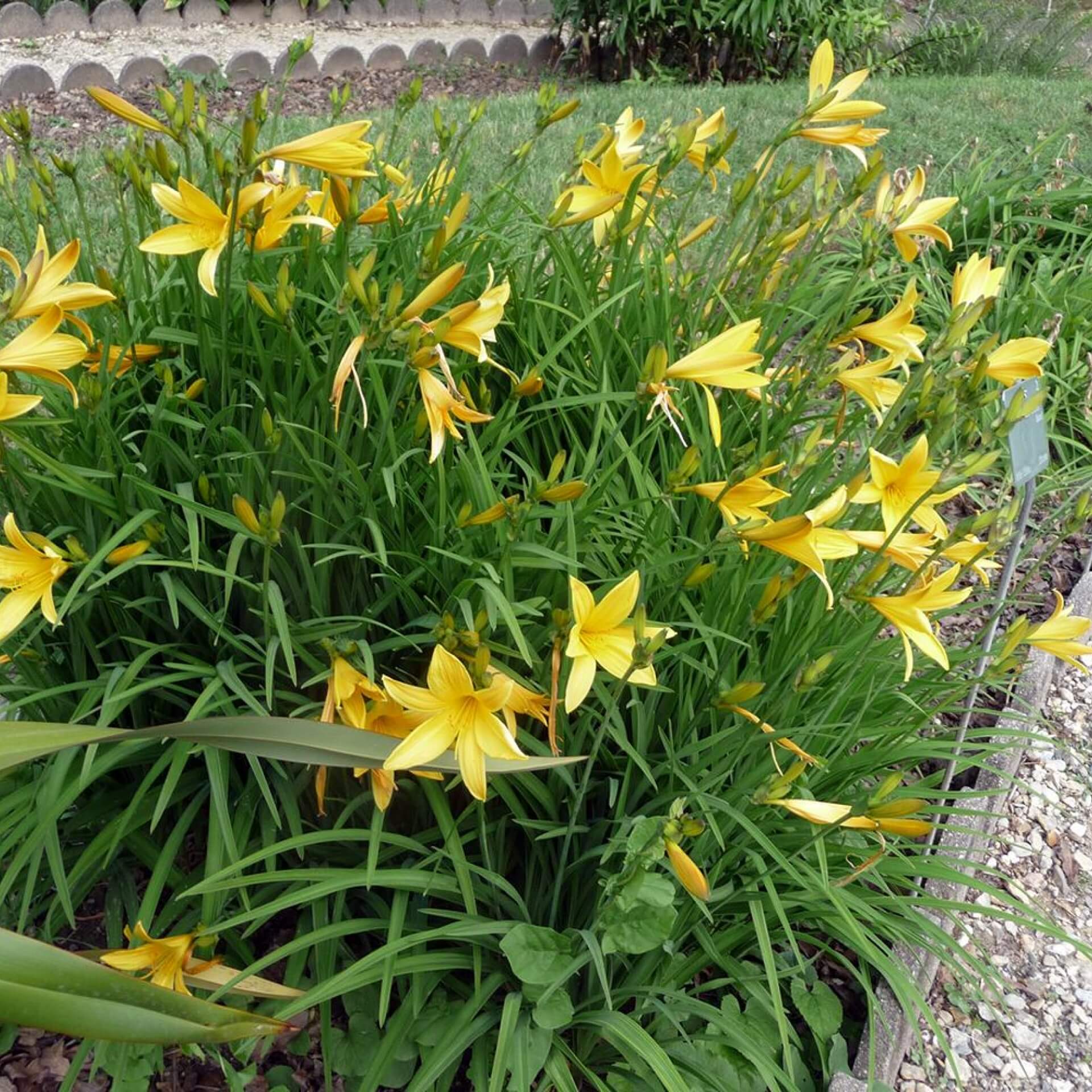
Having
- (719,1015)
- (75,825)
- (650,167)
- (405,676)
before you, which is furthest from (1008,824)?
(75,825)

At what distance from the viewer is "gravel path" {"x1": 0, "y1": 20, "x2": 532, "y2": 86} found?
19.8 feet

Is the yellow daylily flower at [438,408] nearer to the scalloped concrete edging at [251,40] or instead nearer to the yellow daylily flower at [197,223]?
the yellow daylily flower at [197,223]

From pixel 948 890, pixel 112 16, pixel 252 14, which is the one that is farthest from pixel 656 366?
pixel 252 14

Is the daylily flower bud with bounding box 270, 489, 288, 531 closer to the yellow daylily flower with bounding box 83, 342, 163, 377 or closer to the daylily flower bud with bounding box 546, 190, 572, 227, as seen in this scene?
the yellow daylily flower with bounding box 83, 342, 163, 377

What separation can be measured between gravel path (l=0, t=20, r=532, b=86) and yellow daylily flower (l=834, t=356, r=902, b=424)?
5401 millimetres

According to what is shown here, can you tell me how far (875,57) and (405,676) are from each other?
24.0 ft

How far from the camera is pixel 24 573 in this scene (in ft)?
4.29

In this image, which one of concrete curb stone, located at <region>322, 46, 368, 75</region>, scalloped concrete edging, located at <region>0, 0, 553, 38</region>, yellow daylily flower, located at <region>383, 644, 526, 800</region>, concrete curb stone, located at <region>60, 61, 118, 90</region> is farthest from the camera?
concrete curb stone, located at <region>322, 46, 368, 75</region>

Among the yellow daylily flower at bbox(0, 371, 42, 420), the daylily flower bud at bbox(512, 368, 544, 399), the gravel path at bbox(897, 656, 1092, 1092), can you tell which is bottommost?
the gravel path at bbox(897, 656, 1092, 1092)

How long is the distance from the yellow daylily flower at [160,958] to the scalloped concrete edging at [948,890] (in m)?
0.94

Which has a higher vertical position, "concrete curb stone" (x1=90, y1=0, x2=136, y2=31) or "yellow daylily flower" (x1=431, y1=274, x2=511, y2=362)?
"concrete curb stone" (x1=90, y1=0, x2=136, y2=31)

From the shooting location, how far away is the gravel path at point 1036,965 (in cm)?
181

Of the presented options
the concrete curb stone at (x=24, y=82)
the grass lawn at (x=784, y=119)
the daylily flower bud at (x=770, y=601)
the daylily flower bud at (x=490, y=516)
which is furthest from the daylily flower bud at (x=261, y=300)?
the concrete curb stone at (x=24, y=82)

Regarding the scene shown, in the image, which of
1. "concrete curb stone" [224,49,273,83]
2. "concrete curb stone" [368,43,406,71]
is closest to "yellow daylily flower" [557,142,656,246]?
"concrete curb stone" [224,49,273,83]
